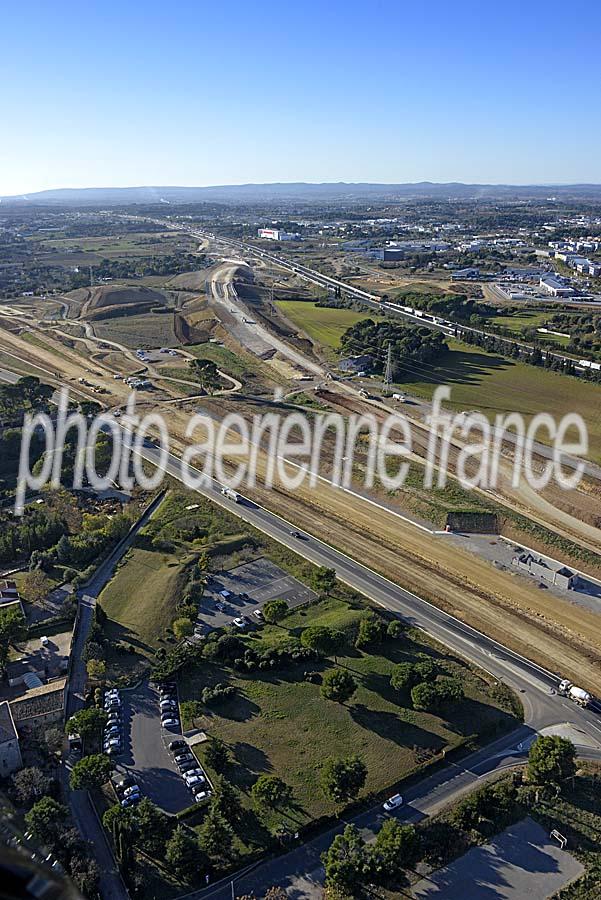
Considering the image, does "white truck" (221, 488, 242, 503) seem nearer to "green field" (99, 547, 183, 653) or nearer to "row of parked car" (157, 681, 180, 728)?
"green field" (99, 547, 183, 653)

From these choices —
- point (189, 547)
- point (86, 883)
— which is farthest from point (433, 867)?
point (189, 547)

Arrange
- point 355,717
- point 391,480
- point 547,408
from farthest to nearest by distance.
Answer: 1. point 547,408
2. point 391,480
3. point 355,717

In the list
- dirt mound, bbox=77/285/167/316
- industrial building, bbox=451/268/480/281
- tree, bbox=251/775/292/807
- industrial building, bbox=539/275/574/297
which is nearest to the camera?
tree, bbox=251/775/292/807

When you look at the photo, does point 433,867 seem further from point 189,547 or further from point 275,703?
point 189,547

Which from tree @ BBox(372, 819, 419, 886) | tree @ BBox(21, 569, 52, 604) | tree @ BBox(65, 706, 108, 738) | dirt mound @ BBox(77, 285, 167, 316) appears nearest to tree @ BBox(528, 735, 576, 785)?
tree @ BBox(372, 819, 419, 886)

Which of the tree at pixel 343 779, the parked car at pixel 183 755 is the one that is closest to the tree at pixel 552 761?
the tree at pixel 343 779

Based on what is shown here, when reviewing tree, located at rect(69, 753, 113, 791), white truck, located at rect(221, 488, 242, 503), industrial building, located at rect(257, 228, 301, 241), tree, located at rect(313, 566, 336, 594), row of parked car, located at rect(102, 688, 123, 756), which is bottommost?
row of parked car, located at rect(102, 688, 123, 756)
